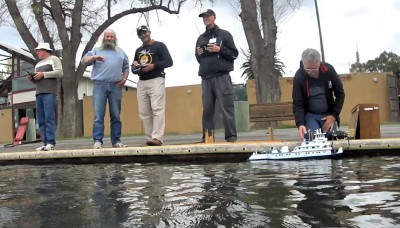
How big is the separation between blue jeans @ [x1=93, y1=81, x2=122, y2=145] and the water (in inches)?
65.2

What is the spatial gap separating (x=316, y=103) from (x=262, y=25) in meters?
12.0

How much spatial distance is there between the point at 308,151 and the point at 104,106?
309cm

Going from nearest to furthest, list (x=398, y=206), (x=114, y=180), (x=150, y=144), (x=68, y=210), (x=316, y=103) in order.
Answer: (x=398, y=206) < (x=68, y=210) < (x=114, y=180) < (x=316, y=103) < (x=150, y=144)

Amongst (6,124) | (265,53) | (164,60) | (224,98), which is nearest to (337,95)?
(224,98)

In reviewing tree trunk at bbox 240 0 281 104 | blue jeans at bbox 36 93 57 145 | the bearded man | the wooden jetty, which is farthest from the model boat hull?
tree trunk at bbox 240 0 281 104

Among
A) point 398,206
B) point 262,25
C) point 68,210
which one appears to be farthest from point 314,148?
point 262,25

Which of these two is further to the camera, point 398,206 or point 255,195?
point 255,195

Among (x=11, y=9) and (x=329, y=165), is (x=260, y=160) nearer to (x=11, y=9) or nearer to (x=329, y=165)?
(x=329, y=165)

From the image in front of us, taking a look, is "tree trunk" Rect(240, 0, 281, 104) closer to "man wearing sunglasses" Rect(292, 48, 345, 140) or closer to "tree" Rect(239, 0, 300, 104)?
"tree" Rect(239, 0, 300, 104)

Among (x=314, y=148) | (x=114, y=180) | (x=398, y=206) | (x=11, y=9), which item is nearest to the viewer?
(x=398, y=206)

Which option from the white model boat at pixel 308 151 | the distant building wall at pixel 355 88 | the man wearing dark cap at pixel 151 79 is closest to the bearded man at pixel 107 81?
the man wearing dark cap at pixel 151 79

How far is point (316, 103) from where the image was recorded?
571cm

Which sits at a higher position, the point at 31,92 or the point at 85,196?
the point at 31,92

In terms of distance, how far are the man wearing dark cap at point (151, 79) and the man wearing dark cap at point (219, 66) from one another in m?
0.58
